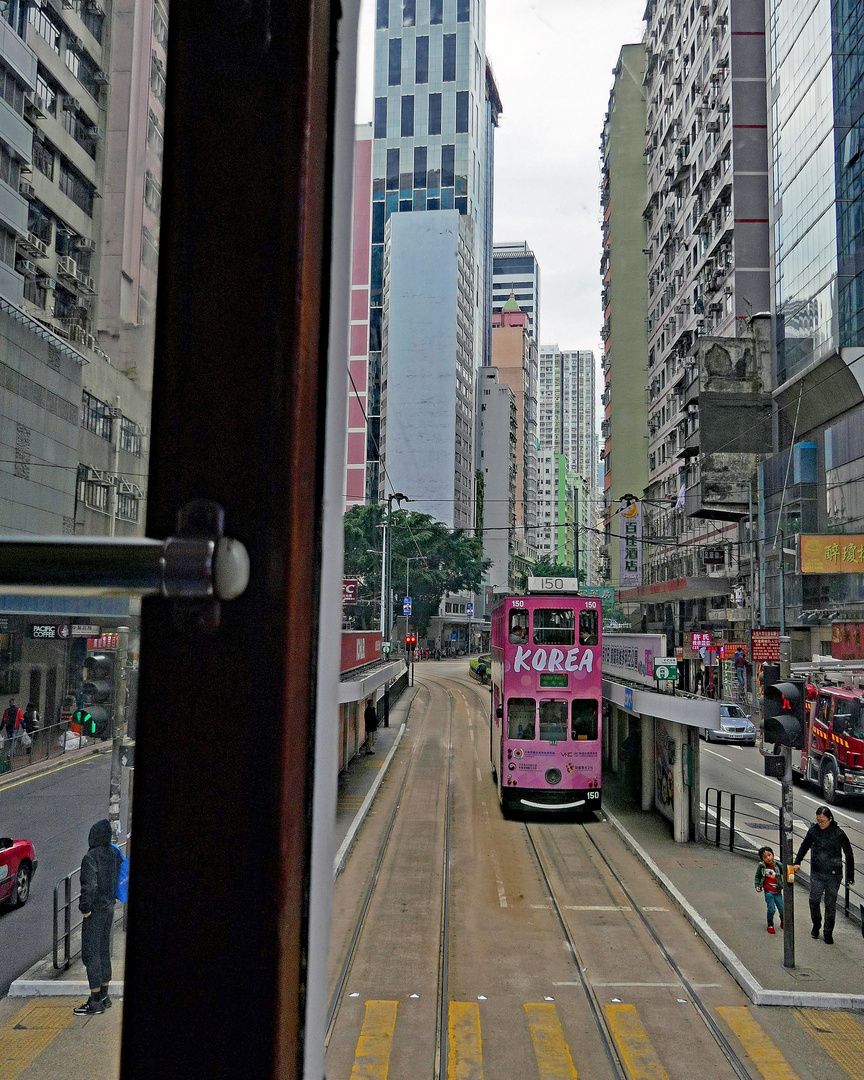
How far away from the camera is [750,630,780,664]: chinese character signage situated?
78.9ft

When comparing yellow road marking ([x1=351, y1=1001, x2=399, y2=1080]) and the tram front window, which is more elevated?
the tram front window

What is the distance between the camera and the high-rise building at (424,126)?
48.5m

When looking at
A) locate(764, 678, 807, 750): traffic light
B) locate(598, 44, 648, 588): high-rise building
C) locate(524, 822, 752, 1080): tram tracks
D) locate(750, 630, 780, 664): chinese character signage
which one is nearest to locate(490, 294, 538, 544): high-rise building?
locate(598, 44, 648, 588): high-rise building

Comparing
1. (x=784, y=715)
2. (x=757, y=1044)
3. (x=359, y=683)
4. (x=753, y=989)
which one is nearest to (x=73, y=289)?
(x=757, y=1044)

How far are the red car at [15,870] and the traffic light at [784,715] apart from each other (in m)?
8.77

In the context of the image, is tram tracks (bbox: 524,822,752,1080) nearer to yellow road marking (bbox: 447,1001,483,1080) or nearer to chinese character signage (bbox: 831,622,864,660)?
yellow road marking (bbox: 447,1001,483,1080)

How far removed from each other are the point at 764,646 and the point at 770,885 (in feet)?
51.2

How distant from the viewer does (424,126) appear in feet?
198

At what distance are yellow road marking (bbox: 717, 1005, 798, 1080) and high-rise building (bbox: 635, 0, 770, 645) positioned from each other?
21.0m

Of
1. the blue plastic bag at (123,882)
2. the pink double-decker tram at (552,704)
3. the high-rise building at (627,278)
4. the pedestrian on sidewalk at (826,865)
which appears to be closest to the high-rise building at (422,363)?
the high-rise building at (627,278)

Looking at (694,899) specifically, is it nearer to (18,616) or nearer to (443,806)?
(443,806)

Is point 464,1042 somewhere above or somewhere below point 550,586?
below

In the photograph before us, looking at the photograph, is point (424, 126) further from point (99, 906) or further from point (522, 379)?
point (99, 906)

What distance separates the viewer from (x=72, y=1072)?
37.6 inches
